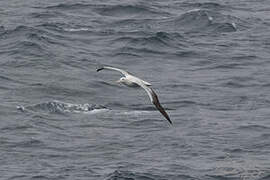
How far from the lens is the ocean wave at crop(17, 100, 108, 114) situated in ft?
157

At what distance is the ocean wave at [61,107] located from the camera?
4788 centimetres

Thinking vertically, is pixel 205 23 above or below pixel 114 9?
above

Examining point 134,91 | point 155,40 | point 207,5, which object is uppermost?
point 155,40

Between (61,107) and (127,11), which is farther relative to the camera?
(127,11)

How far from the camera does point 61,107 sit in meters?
48.3

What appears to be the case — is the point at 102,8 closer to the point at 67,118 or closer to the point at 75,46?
the point at 75,46

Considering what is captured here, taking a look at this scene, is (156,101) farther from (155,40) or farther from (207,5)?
(207,5)

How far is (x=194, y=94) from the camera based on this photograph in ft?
168

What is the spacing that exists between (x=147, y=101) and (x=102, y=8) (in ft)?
66.2

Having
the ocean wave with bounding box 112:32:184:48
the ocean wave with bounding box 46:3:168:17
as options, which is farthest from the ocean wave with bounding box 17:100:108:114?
the ocean wave with bounding box 46:3:168:17

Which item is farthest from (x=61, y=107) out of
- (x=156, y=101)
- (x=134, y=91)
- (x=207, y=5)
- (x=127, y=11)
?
(x=207, y=5)

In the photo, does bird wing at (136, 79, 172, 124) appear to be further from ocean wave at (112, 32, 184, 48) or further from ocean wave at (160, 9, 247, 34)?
ocean wave at (160, 9, 247, 34)

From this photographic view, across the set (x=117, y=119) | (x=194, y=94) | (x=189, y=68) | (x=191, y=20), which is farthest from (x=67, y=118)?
(x=191, y=20)

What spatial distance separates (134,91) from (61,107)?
4.92 metres
